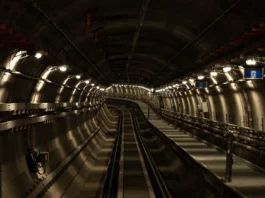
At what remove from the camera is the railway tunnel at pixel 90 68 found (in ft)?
34.4

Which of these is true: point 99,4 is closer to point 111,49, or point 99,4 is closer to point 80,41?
point 80,41

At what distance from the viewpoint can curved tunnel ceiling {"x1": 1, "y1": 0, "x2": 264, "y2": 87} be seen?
38.7 feet

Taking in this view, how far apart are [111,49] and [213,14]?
10859mm

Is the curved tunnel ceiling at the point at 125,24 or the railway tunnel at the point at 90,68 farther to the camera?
the curved tunnel ceiling at the point at 125,24

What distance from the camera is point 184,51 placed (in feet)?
74.9

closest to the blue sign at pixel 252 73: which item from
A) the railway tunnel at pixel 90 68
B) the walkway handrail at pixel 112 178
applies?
the railway tunnel at pixel 90 68

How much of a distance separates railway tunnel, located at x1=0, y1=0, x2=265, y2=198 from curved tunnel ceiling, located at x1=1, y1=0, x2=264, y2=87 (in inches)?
2.0

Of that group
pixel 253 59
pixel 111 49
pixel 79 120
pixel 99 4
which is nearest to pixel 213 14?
pixel 253 59

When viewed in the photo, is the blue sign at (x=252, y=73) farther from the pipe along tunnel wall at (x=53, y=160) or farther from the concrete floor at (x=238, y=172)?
the pipe along tunnel wall at (x=53, y=160)

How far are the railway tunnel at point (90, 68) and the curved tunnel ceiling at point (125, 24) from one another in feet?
0.17

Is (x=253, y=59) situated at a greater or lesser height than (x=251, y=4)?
lesser

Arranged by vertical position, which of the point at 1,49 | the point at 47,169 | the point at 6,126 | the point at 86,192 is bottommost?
the point at 86,192

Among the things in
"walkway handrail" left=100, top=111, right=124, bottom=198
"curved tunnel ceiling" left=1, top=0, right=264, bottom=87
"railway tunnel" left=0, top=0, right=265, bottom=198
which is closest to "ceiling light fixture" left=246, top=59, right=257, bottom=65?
"railway tunnel" left=0, top=0, right=265, bottom=198

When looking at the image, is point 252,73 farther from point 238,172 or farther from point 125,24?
point 125,24
